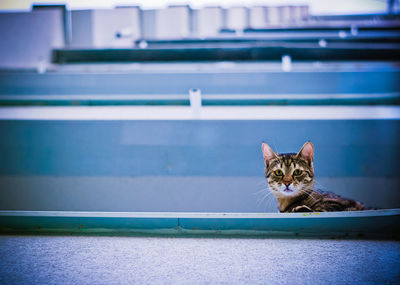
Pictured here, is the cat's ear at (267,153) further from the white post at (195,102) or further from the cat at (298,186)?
the white post at (195,102)

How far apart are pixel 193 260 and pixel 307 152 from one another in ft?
1.59

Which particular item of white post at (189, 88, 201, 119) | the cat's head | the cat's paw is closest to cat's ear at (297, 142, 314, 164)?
the cat's head

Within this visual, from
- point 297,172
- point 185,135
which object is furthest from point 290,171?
point 185,135

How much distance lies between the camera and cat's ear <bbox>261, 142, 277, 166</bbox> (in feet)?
3.02

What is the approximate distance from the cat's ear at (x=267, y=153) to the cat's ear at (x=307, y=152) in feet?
0.26

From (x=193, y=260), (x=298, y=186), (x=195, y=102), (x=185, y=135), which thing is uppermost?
(x=195, y=102)

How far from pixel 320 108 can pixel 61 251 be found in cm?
92

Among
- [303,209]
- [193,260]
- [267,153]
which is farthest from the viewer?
[267,153]

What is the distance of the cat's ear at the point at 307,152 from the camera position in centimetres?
89

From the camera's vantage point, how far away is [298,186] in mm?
847

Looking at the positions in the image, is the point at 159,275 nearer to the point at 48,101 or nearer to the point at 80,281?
the point at 80,281

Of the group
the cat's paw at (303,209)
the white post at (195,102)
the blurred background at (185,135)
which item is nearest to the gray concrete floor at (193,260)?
the cat's paw at (303,209)

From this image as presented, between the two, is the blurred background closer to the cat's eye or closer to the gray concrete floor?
the cat's eye

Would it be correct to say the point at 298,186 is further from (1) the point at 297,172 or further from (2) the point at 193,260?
(2) the point at 193,260
